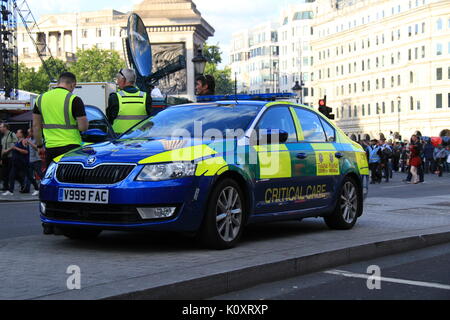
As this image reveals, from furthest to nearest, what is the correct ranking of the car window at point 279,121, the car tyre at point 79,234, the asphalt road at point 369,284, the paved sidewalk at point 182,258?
the car window at point 279,121, the car tyre at point 79,234, the asphalt road at point 369,284, the paved sidewalk at point 182,258

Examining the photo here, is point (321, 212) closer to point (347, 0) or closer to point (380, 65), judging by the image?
point (380, 65)

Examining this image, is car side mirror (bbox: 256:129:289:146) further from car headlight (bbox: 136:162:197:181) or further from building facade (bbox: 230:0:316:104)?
building facade (bbox: 230:0:316:104)

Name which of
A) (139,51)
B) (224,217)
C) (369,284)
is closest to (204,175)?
(224,217)

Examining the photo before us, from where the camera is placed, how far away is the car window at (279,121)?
9.26 m

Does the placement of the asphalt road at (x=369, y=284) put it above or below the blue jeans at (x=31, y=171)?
below

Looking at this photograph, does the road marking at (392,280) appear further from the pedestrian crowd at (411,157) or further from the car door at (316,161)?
the pedestrian crowd at (411,157)

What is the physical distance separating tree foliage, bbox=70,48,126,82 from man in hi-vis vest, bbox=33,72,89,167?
11983cm

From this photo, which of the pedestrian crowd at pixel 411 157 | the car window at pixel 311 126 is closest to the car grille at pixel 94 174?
the car window at pixel 311 126

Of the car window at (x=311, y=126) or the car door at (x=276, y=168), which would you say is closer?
the car door at (x=276, y=168)

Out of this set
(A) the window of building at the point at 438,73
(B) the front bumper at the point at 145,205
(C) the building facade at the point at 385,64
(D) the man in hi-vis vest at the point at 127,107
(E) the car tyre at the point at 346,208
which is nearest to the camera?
(B) the front bumper at the point at 145,205

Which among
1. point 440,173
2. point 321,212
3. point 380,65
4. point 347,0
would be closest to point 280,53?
point 347,0

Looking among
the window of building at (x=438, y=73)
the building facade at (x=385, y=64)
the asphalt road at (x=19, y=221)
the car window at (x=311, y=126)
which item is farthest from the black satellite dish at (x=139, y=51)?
the window of building at (x=438, y=73)

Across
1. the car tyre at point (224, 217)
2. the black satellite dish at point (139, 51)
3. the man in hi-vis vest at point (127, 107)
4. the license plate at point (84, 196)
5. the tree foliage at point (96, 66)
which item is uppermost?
the tree foliage at point (96, 66)

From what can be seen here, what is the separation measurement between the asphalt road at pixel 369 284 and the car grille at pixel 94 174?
1743 mm
